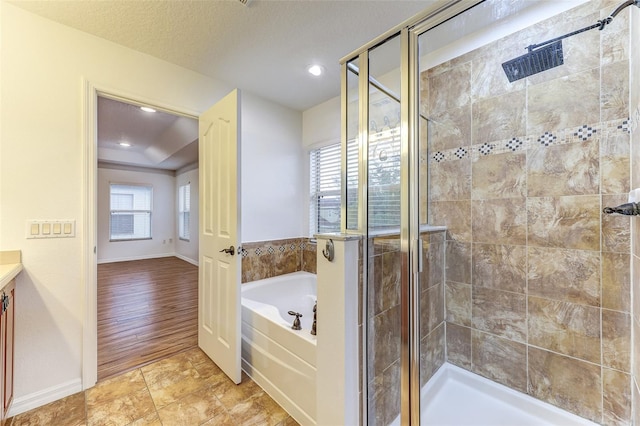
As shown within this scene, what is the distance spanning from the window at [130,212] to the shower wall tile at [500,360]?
7.16m

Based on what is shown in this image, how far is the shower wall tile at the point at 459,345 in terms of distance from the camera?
6.05 feet

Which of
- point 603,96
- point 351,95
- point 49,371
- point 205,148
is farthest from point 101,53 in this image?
point 603,96

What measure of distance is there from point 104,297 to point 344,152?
4.00m

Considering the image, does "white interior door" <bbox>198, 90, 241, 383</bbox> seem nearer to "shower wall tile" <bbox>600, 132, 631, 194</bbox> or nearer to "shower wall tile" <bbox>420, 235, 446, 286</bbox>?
"shower wall tile" <bbox>420, 235, 446, 286</bbox>

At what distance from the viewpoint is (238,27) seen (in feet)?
5.77

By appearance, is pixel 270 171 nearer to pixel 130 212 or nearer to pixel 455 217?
pixel 455 217

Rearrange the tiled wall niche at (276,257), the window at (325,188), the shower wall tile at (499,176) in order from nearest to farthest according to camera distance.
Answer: the shower wall tile at (499,176)
the tiled wall niche at (276,257)
the window at (325,188)

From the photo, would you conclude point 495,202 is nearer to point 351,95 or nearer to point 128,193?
point 351,95

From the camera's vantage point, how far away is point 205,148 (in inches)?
87.9

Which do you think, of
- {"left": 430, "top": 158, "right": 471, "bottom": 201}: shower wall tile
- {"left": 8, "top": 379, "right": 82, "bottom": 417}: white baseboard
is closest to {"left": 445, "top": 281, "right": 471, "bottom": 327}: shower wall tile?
{"left": 430, "top": 158, "right": 471, "bottom": 201}: shower wall tile

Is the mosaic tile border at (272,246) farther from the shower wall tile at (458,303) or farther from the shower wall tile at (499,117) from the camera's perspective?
the shower wall tile at (499,117)

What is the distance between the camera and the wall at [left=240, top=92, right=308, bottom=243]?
Answer: 2697mm

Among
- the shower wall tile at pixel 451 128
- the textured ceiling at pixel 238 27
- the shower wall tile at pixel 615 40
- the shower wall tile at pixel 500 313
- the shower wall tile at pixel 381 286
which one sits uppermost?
the textured ceiling at pixel 238 27

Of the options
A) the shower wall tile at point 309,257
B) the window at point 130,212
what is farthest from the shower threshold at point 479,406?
the window at point 130,212
